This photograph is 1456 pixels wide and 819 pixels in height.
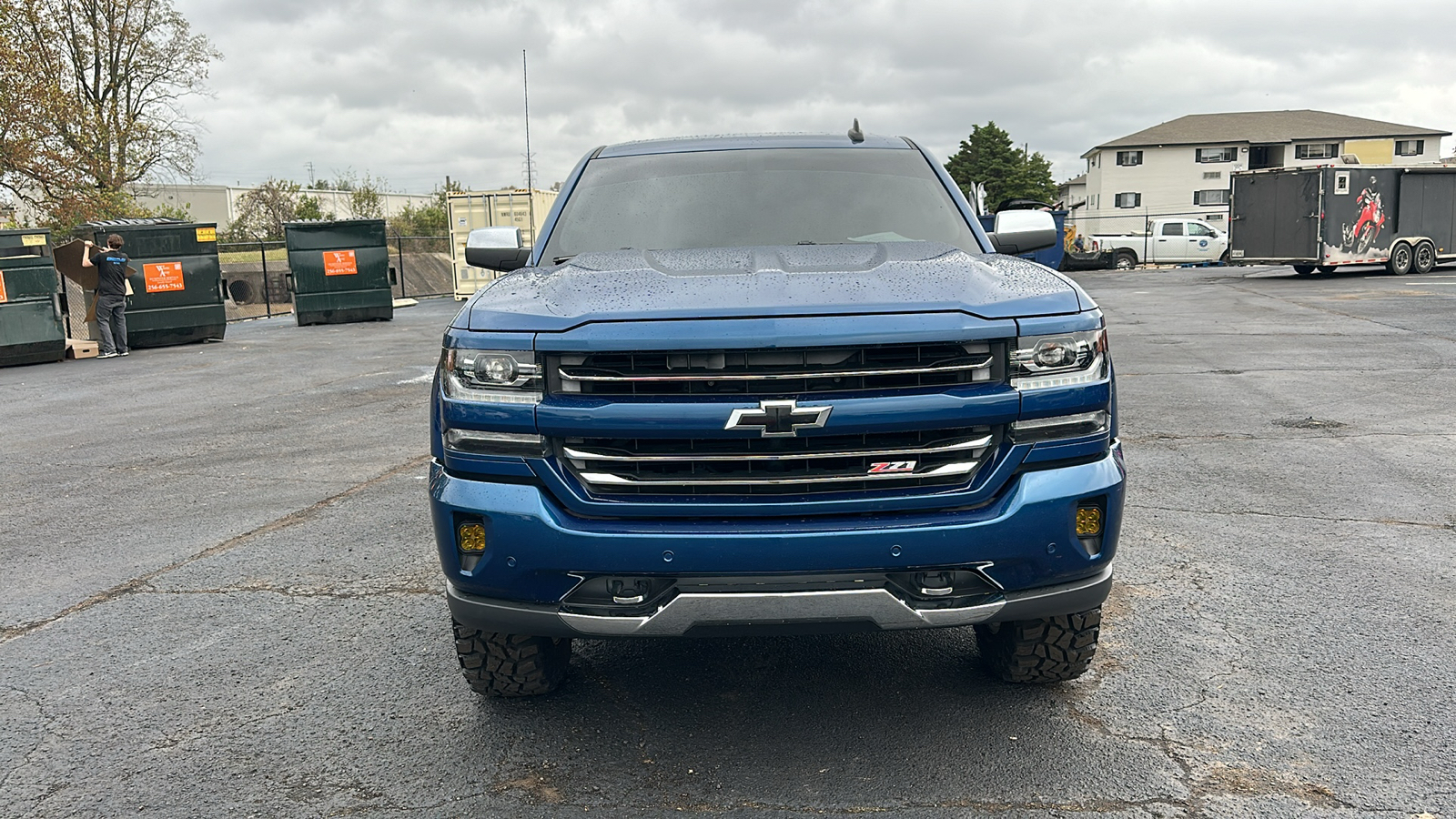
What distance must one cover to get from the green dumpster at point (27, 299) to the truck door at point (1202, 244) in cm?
3529

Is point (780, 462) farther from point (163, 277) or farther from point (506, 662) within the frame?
point (163, 277)

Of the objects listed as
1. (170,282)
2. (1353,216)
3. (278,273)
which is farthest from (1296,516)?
(278,273)

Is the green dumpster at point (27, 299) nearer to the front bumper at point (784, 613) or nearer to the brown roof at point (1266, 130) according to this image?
the front bumper at point (784, 613)

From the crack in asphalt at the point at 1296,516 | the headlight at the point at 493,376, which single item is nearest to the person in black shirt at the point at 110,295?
the crack in asphalt at the point at 1296,516

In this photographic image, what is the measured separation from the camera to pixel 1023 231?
4.39 m

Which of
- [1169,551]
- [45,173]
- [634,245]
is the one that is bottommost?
[1169,551]

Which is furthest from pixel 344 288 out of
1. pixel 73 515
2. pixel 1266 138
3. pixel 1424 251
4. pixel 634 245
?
pixel 1266 138

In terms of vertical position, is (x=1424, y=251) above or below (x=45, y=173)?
below

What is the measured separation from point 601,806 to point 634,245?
2.14 meters

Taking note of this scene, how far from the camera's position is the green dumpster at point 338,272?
2303cm

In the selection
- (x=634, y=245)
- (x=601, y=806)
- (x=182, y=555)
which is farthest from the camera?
(x=182, y=555)

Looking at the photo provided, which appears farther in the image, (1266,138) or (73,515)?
(1266,138)

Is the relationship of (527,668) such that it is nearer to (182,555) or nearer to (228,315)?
(182,555)

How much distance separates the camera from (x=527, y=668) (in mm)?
3475
